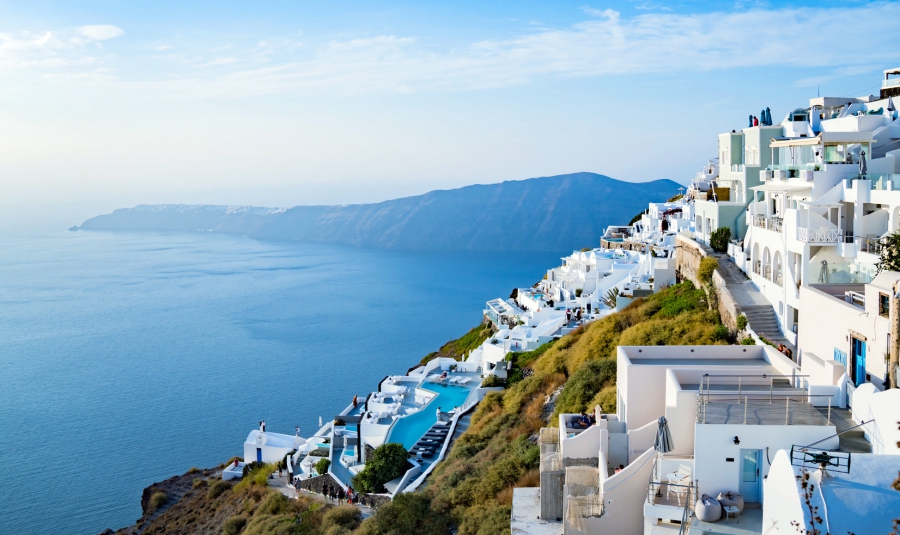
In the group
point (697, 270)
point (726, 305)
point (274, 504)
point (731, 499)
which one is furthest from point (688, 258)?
point (731, 499)

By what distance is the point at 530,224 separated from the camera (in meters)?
130

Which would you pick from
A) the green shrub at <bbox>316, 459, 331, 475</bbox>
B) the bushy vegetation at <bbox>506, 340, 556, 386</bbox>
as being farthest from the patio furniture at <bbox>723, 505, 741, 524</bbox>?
the bushy vegetation at <bbox>506, 340, 556, 386</bbox>

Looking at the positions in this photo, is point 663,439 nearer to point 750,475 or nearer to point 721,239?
point 750,475

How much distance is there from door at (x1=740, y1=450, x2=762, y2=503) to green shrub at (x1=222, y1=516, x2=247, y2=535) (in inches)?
421

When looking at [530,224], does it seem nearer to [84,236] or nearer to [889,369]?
[84,236]

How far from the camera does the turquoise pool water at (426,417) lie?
14.9 meters

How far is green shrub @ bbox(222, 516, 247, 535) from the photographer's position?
512 inches

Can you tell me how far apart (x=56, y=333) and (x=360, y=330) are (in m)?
18.2

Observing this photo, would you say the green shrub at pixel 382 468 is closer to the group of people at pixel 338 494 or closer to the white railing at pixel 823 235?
the group of people at pixel 338 494

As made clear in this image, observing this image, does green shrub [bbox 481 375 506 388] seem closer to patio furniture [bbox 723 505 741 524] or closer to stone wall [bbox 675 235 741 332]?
stone wall [bbox 675 235 741 332]

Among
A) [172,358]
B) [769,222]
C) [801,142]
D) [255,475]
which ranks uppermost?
[801,142]

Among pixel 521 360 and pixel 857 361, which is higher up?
pixel 857 361

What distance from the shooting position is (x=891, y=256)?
23.3 feet

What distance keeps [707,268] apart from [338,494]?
730cm
